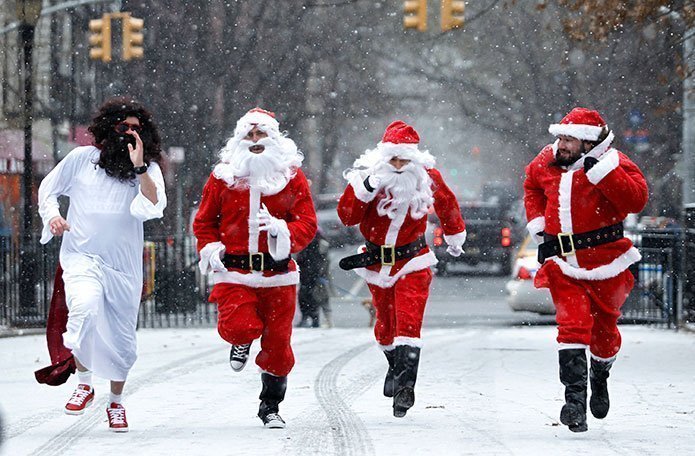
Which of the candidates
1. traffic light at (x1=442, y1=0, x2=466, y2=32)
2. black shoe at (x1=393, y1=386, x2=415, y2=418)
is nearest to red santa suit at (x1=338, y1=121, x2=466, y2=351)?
black shoe at (x1=393, y1=386, x2=415, y2=418)

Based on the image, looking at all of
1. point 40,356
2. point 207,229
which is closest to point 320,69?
point 40,356

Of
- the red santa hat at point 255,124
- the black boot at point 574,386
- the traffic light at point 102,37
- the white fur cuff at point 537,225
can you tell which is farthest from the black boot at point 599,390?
the traffic light at point 102,37

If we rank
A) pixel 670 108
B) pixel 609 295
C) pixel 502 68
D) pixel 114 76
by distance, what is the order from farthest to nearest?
1. pixel 502 68
2. pixel 114 76
3. pixel 670 108
4. pixel 609 295

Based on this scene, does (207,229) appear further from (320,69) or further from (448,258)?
(320,69)

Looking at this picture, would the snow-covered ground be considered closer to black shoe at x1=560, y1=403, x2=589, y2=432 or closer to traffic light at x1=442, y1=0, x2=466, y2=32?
black shoe at x1=560, y1=403, x2=589, y2=432

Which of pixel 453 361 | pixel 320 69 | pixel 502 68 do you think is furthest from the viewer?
pixel 502 68

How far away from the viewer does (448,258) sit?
33.6 m

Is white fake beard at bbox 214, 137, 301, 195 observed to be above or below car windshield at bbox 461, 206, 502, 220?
above

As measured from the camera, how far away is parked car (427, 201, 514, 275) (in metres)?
34.6

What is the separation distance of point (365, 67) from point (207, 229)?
97.9ft

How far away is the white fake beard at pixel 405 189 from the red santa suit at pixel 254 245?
0.64m

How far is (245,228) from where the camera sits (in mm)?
9023

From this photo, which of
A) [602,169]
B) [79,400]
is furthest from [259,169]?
[602,169]

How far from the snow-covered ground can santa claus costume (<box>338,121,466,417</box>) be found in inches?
25.5
